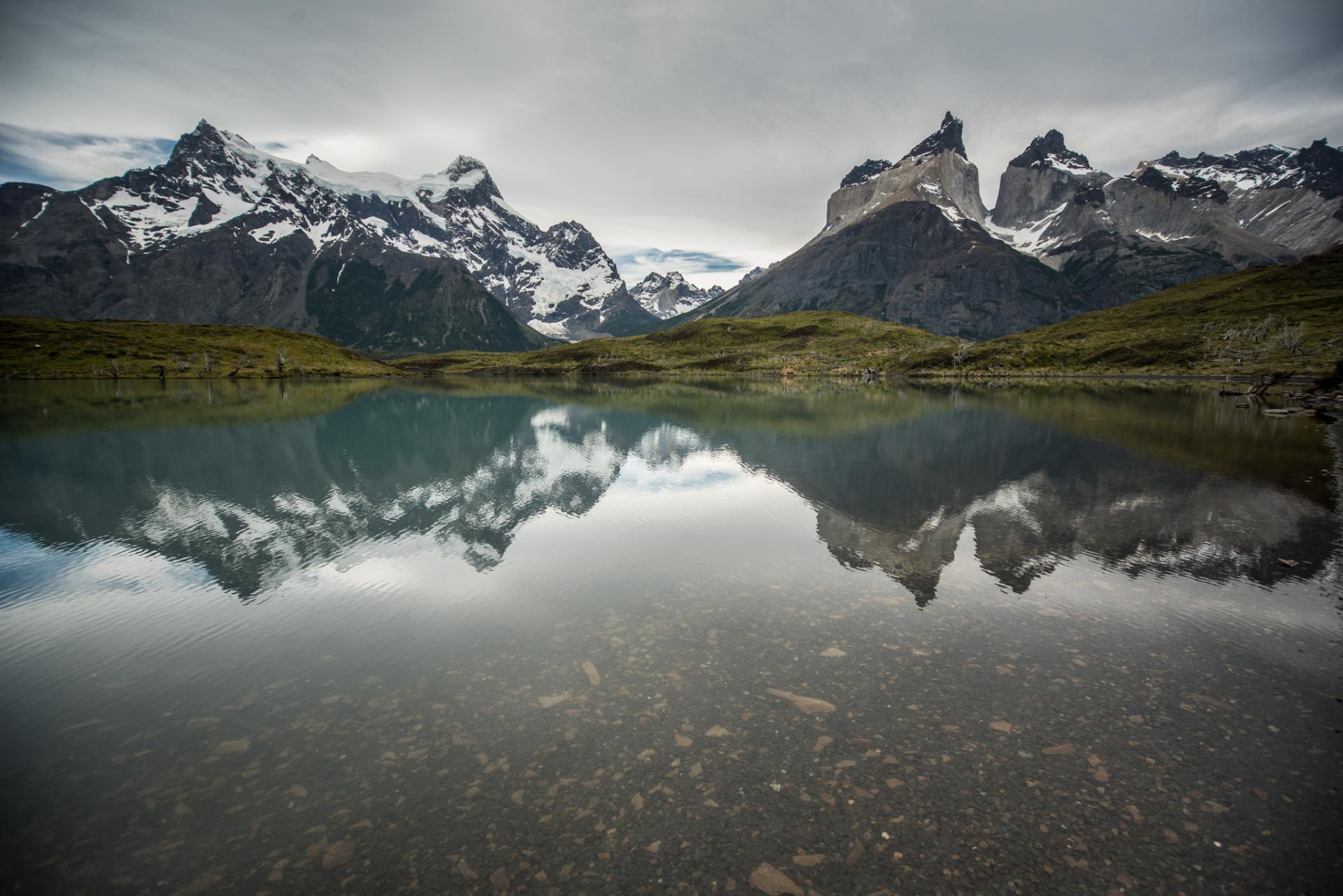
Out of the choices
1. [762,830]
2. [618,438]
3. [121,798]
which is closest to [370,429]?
[618,438]

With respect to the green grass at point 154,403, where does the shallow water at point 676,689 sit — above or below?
below

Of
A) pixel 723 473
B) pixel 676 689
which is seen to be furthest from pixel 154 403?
pixel 676 689

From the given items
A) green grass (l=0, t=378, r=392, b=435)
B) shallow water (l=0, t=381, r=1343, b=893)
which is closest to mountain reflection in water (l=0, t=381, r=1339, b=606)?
shallow water (l=0, t=381, r=1343, b=893)

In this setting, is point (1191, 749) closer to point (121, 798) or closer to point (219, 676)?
point (121, 798)

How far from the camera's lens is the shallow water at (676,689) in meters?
10.3

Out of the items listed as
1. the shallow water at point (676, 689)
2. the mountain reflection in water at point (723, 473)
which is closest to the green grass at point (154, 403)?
the mountain reflection in water at point (723, 473)

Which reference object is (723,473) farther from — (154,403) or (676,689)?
(154,403)

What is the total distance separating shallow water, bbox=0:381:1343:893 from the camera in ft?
33.9

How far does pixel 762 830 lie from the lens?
10773 millimetres

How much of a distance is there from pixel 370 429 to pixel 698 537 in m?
64.9

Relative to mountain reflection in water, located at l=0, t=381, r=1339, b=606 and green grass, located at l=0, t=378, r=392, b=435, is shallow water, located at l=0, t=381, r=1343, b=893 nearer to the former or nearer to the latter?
mountain reflection in water, located at l=0, t=381, r=1339, b=606

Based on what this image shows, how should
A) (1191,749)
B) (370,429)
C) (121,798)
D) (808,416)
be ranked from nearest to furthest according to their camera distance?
(121,798) < (1191,749) < (370,429) < (808,416)

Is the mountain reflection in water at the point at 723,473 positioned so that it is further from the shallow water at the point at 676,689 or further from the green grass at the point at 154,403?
the green grass at the point at 154,403

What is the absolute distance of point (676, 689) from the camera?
15.7 meters
